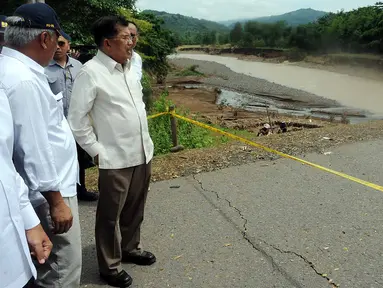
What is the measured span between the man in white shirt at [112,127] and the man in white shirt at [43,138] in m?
0.61

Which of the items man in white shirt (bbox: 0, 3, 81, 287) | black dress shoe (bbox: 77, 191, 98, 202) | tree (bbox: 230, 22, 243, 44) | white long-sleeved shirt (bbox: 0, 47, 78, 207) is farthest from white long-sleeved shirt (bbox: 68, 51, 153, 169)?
tree (bbox: 230, 22, 243, 44)

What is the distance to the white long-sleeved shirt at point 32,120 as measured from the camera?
1.73m

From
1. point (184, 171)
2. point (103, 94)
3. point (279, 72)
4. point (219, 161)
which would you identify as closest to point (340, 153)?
point (219, 161)

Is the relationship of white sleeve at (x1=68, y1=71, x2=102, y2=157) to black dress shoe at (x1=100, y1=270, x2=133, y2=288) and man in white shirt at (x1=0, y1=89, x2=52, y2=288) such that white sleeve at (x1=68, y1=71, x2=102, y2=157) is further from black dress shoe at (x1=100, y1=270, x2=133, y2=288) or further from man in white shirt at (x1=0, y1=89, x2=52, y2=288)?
man in white shirt at (x1=0, y1=89, x2=52, y2=288)

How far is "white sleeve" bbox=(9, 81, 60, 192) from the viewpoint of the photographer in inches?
68.1

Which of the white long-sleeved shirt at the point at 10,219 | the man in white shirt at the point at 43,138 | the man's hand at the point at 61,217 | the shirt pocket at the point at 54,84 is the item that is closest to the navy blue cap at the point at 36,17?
the man in white shirt at the point at 43,138

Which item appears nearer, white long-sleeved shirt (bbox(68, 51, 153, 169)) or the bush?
white long-sleeved shirt (bbox(68, 51, 153, 169))

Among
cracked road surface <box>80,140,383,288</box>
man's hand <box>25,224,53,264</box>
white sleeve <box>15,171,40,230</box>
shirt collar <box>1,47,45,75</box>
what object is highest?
shirt collar <box>1,47,45,75</box>

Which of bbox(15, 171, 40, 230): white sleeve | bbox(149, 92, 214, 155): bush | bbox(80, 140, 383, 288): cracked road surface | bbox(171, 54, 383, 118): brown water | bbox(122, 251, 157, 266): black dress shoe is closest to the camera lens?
bbox(15, 171, 40, 230): white sleeve

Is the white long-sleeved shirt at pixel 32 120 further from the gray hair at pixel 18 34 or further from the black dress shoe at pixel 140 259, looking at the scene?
the black dress shoe at pixel 140 259

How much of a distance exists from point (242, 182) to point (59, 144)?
325cm

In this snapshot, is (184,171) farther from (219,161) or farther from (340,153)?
(340,153)

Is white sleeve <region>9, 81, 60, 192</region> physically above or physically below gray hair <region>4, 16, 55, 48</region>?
below

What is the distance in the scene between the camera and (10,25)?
6.17 ft
